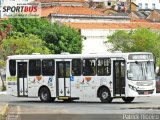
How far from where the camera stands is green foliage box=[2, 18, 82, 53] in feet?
287

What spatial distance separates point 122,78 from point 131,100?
2.00 m

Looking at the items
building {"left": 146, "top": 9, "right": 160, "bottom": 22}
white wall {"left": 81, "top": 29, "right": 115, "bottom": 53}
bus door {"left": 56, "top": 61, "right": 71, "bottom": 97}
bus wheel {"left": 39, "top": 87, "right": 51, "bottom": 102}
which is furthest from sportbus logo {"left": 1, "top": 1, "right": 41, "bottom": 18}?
bus door {"left": 56, "top": 61, "right": 71, "bottom": 97}

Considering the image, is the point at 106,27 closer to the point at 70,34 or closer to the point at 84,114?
the point at 70,34

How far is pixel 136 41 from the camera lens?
83312 mm

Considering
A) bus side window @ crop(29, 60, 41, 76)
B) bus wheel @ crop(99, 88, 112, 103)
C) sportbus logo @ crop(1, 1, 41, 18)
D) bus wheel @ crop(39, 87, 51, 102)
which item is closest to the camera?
bus wheel @ crop(99, 88, 112, 103)

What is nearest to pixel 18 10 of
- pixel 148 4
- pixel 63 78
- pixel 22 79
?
pixel 22 79

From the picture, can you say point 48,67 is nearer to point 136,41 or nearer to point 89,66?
point 89,66

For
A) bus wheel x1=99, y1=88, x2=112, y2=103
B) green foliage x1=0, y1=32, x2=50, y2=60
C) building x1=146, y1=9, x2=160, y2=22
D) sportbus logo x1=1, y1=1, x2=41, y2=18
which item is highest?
building x1=146, y1=9, x2=160, y2=22

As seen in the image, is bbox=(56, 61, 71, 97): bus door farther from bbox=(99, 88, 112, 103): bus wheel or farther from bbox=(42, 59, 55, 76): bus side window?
bbox=(99, 88, 112, 103): bus wheel

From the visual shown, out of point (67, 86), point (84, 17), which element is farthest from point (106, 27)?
point (67, 86)

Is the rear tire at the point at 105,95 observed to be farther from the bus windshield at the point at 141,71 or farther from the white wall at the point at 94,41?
the white wall at the point at 94,41

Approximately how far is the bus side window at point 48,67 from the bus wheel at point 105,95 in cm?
334

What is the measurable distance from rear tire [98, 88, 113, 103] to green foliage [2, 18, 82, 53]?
47805 millimetres

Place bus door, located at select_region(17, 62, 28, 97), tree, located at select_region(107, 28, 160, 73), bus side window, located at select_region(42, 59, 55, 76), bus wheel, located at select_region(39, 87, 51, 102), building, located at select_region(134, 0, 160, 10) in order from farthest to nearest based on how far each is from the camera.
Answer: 1. building, located at select_region(134, 0, 160, 10)
2. tree, located at select_region(107, 28, 160, 73)
3. bus door, located at select_region(17, 62, 28, 97)
4. bus wheel, located at select_region(39, 87, 51, 102)
5. bus side window, located at select_region(42, 59, 55, 76)
